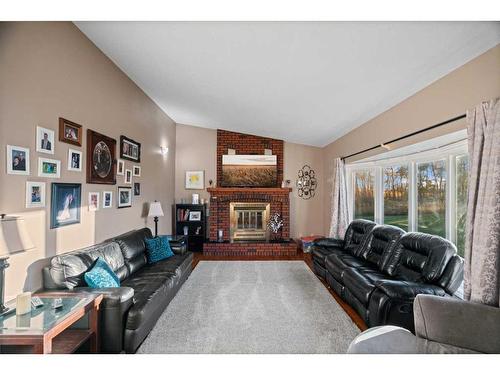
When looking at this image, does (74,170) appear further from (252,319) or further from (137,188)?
(252,319)

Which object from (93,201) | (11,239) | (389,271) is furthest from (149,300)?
(389,271)

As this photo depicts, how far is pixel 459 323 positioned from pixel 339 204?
3.55 m

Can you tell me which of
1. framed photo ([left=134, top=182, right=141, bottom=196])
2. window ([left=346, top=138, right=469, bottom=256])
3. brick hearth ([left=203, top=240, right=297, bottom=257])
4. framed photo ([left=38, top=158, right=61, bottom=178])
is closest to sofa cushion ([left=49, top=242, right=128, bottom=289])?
framed photo ([left=38, top=158, right=61, bottom=178])

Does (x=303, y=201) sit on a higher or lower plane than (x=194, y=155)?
lower

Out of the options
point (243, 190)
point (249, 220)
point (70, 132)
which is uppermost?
point (70, 132)

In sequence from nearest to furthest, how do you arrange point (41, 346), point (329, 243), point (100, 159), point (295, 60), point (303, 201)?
point (41, 346) < point (295, 60) < point (100, 159) < point (329, 243) < point (303, 201)

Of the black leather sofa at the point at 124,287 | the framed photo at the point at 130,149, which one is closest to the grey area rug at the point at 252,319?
the black leather sofa at the point at 124,287

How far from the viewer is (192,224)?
5887 mm

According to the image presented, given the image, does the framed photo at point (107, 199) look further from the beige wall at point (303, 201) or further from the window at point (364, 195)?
the window at point (364, 195)

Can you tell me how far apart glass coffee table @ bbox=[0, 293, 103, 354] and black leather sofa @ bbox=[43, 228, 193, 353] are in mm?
101

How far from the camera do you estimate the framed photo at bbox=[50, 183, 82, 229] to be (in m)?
2.25

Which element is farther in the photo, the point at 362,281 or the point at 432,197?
the point at 432,197
